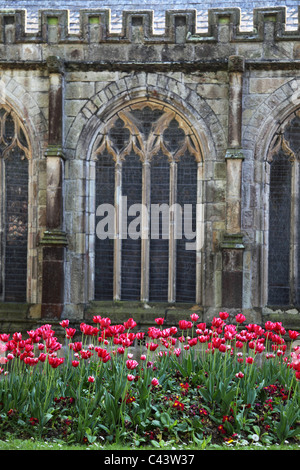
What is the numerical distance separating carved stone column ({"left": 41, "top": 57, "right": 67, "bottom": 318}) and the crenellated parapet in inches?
32.1

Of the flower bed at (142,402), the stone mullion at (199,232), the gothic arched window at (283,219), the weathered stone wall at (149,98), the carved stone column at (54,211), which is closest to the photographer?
the flower bed at (142,402)

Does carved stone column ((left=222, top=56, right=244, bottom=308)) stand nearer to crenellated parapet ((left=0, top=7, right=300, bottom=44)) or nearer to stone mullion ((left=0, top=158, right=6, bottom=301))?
crenellated parapet ((left=0, top=7, right=300, bottom=44))

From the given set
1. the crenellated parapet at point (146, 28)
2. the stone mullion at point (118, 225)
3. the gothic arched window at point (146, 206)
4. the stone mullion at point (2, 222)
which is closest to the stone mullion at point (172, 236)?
the gothic arched window at point (146, 206)

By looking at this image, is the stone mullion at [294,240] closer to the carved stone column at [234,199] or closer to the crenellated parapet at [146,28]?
the carved stone column at [234,199]

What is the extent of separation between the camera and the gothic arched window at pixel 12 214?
11022mm

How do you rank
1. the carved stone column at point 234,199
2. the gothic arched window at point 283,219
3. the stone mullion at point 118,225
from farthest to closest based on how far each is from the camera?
the stone mullion at point 118,225 < the gothic arched window at point 283,219 < the carved stone column at point 234,199

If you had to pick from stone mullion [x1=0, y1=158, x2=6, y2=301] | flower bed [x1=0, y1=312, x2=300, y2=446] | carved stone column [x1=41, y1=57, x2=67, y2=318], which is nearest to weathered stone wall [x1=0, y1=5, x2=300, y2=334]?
carved stone column [x1=41, y1=57, x2=67, y2=318]

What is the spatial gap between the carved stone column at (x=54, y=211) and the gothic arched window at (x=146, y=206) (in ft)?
2.85

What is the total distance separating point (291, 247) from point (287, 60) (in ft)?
11.4

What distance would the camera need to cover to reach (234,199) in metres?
10.1

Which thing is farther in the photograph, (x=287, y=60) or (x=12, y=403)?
(x=287, y=60)
